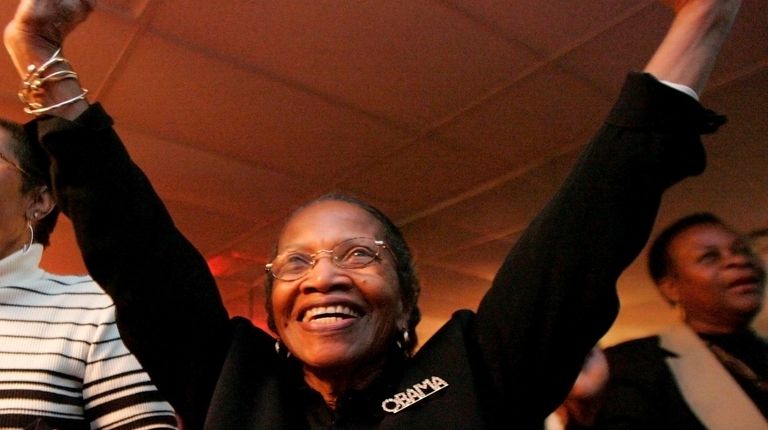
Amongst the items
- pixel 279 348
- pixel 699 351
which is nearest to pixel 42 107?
pixel 279 348

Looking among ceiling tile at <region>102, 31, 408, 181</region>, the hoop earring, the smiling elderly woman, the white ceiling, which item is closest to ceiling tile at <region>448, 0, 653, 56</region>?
the white ceiling

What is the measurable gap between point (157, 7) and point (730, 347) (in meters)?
1.71

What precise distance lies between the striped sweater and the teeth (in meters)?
0.23

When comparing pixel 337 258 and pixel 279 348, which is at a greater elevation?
pixel 337 258

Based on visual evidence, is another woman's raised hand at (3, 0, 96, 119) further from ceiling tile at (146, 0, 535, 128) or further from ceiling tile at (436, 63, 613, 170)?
ceiling tile at (436, 63, 613, 170)

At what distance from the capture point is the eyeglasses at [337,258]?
80 centimetres

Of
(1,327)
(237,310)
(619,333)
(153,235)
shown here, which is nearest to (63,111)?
(153,235)

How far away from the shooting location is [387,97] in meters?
2.23

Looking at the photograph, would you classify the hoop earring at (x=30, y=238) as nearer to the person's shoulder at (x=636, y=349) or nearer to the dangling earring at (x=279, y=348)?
the dangling earring at (x=279, y=348)

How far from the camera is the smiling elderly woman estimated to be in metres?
0.63

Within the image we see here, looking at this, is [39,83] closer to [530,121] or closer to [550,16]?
[550,16]

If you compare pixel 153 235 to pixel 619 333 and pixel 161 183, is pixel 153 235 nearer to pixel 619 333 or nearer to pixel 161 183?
pixel 161 183

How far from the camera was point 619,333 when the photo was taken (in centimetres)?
617

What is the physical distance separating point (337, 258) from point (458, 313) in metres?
0.17
